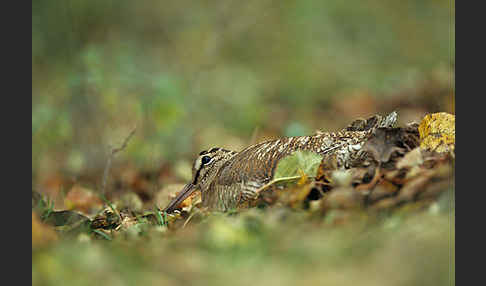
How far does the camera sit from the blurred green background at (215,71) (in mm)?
6879

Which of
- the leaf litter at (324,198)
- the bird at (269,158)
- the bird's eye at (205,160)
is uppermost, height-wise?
the bird's eye at (205,160)

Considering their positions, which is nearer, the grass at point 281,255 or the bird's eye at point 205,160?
the grass at point 281,255

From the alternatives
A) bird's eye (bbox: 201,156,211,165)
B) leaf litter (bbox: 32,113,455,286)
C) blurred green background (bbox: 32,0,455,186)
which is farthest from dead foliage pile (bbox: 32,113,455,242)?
blurred green background (bbox: 32,0,455,186)

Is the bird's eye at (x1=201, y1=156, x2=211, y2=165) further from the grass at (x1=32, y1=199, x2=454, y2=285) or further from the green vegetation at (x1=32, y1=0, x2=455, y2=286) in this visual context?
the grass at (x1=32, y1=199, x2=454, y2=285)

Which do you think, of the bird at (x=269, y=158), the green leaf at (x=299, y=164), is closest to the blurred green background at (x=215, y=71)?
the bird at (x=269, y=158)

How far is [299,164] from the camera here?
297cm

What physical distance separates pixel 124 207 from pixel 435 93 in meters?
4.45

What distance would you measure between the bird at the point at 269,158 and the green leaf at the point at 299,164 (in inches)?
9.0

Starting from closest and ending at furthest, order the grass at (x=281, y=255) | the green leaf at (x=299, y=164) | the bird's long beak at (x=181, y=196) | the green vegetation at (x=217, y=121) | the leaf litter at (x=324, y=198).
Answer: the grass at (x=281, y=255)
the green vegetation at (x=217, y=121)
the leaf litter at (x=324, y=198)
the green leaf at (x=299, y=164)
the bird's long beak at (x=181, y=196)

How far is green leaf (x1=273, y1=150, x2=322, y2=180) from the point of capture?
296cm

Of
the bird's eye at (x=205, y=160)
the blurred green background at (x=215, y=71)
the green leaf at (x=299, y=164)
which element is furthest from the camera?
the blurred green background at (x=215, y=71)

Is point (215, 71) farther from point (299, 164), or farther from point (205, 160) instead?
point (299, 164)

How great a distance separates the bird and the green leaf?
0.75ft

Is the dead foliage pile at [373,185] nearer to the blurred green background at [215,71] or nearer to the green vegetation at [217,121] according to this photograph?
the green vegetation at [217,121]
